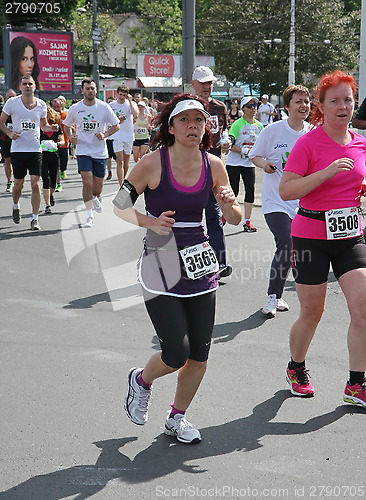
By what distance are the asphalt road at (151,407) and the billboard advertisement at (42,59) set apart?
1378 inches

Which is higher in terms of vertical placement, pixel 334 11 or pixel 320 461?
pixel 334 11

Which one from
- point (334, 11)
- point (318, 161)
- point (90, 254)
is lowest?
point (90, 254)

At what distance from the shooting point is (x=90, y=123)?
1234cm

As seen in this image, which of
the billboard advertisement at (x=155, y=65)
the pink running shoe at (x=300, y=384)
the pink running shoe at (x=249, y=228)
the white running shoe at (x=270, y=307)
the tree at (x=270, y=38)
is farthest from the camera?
the tree at (x=270, y=38)

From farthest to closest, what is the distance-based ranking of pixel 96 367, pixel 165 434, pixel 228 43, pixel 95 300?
pixel 228 43 < pixel 95 300 < pixel 96 367 < pixel 165 434

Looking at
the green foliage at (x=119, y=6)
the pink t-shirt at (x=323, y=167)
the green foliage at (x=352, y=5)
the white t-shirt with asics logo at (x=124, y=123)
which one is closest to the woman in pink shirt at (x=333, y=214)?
the pink t-shirt at (x=323, y=167)

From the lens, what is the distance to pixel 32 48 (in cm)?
4238

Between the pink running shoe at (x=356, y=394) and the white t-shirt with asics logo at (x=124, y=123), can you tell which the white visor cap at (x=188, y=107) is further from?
the white t-shirt with asics logo at (x=124, y=123)

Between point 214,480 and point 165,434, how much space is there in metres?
0.66

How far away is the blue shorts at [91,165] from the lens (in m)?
12.2

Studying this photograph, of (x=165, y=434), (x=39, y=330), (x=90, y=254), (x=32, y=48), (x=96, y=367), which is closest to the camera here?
(x=165, y=434)

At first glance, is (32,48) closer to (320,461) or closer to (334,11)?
(334,11)

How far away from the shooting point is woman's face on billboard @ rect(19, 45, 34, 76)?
4222 cm

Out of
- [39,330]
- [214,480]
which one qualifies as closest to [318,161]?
[214,480]
